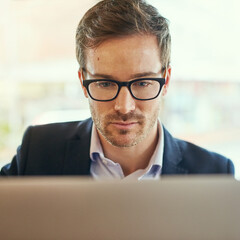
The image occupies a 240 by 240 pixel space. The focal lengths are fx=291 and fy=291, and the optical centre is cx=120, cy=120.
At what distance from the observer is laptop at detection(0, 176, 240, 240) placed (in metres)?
0.28

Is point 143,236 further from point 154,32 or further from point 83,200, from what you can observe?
point 154,32

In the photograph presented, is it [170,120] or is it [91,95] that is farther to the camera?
[170,120]

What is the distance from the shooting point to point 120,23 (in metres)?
0.69

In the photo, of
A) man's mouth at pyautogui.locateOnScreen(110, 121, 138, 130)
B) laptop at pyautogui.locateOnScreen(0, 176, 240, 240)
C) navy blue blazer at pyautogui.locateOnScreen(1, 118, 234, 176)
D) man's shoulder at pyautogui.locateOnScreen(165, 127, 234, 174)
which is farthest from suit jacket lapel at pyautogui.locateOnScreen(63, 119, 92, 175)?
laptop at pyautogui.locateOnScreen(0, 176, 240, 240)

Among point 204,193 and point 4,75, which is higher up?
point 4,75

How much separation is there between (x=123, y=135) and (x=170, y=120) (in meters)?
0.33

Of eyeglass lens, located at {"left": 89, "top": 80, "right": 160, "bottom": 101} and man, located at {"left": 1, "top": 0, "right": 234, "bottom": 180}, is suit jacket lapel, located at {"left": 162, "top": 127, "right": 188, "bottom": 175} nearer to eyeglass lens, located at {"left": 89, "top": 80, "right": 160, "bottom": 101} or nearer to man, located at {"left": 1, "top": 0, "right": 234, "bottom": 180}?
man, located at {"left": 1, "top": 0, "right": 234, "bottom": 180}

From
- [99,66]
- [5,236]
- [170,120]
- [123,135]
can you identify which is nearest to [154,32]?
[99,66]

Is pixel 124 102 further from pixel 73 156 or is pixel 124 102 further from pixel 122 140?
pixel 73 156

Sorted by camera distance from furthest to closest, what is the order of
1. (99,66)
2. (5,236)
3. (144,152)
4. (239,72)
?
(239,72) < (144,152) < (99,66) < (5,236)

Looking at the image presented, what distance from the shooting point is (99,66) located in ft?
2.36

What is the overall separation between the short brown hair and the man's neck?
21cm

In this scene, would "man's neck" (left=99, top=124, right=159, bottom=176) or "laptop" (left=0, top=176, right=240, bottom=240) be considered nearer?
"laptop" (left=0, top=176, right=240, bottom=240)

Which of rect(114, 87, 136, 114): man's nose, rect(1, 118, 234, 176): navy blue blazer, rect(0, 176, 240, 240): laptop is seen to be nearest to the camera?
rect(0, 176, 240, 240): laptop
